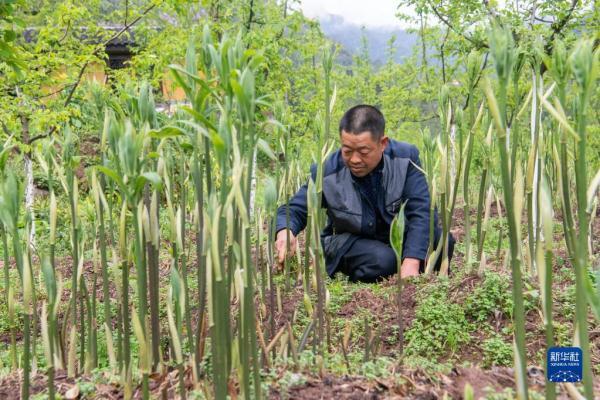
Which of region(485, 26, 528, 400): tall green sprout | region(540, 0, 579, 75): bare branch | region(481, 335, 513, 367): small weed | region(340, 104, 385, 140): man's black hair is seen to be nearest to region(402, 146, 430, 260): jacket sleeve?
region(340, 104, 385, 140): man's black hair

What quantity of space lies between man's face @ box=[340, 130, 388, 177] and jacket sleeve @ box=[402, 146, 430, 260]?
8.8 inches

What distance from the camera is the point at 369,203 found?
11.2 ft

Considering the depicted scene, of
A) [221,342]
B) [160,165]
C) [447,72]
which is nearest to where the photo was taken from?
[221,342]

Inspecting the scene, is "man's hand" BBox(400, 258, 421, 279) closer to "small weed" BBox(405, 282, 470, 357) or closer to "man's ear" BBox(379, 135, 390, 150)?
"small weed" BBox(405, 282, 470, 357)

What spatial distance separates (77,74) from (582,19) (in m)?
3.95

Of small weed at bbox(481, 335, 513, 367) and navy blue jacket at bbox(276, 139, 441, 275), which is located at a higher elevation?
navy blue jacket at bbox(276, 139, 441, 275)

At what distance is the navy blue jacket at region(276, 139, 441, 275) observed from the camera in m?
3.28

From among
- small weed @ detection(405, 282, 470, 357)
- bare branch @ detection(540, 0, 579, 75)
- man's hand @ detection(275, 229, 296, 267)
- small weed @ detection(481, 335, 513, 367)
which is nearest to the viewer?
small weed @ detection(481, 335, 513, 367)

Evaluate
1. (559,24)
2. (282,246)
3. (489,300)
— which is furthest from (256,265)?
(559,24)

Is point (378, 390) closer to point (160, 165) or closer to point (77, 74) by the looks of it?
point (160, 165)

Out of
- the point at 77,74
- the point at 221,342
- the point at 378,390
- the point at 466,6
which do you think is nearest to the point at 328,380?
Result: the point at 378,390

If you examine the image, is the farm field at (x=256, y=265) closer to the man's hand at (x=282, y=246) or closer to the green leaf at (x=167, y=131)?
the green leaf at (x=167, y=131)

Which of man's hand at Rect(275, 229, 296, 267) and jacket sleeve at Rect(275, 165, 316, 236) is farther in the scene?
jacket sleeve at Rect(275, 165, 316, 236)

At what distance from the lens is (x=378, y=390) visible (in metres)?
1.30
